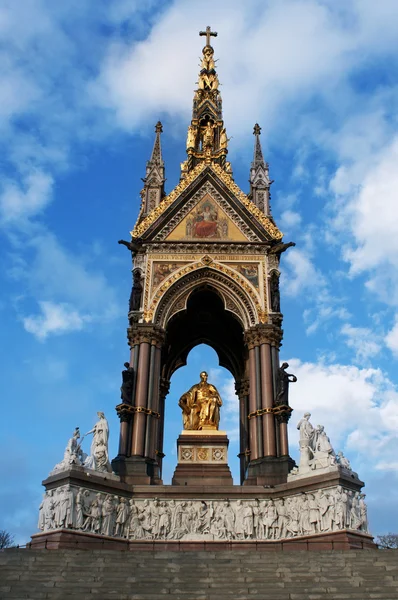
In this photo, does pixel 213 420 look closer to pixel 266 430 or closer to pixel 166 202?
pixel 266 430

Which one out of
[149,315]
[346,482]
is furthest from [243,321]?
[346,482]

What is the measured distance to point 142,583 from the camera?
43.6ft

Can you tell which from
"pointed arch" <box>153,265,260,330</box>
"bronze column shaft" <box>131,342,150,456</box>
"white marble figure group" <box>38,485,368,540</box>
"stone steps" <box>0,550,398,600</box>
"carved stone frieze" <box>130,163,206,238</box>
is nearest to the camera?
"stone steps" <box>0,550,398,600</box>

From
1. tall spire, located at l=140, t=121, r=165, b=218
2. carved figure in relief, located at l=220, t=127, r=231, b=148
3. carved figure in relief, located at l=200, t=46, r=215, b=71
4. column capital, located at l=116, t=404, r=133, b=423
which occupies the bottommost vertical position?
column capital, located at l=116, t=404, r=133, b=423

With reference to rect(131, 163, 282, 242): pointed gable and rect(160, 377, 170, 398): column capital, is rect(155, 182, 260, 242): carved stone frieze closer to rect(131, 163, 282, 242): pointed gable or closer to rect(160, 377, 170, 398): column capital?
rect(131, 163, 282, 242): pointed gable

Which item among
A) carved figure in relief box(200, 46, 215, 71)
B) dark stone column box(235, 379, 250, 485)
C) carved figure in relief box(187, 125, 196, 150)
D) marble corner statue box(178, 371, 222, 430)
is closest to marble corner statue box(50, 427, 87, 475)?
marble corner statue box(178, 371, 222, 430)

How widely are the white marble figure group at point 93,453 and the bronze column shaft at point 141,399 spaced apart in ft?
4.44

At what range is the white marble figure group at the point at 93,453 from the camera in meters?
19.0

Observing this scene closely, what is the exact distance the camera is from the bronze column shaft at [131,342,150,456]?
70.2ft

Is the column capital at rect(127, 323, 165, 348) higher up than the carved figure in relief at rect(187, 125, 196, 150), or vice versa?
the carved figure in relief at rect(187, 125, 196, 150)

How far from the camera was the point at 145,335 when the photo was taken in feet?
76.9

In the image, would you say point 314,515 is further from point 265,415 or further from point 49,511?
point 49,511

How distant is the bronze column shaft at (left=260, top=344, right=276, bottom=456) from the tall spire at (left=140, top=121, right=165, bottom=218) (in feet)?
27.8

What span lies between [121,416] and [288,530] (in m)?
6.98
